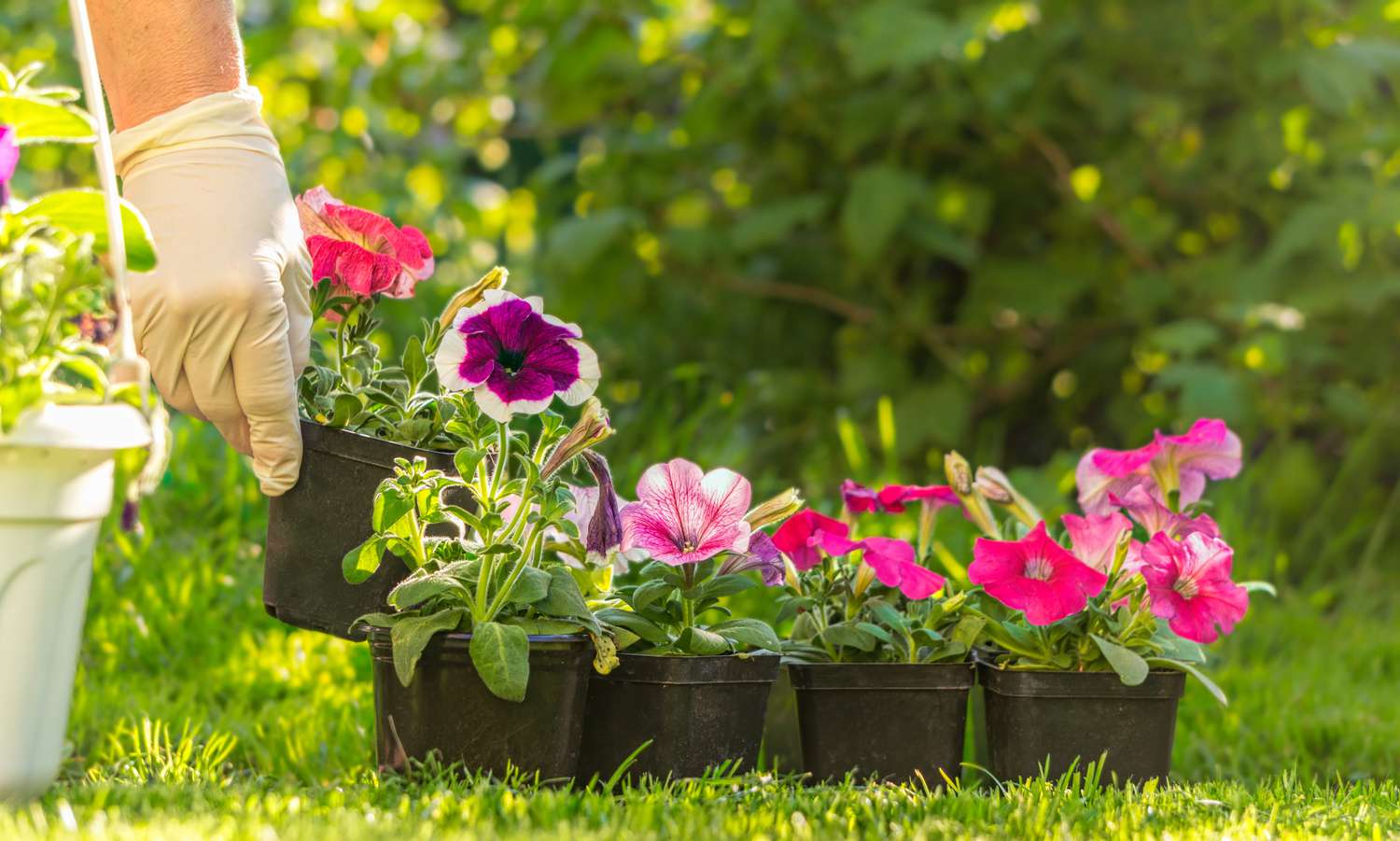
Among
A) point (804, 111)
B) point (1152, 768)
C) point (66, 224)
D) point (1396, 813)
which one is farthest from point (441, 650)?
point (804, 111)

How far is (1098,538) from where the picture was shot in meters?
1.66

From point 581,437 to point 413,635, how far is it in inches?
10.5

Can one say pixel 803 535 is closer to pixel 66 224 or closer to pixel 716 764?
pixel 716 764

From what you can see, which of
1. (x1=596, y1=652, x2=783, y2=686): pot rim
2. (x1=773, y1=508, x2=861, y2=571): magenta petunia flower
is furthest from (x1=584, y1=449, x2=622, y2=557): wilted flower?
(x1=773, y1=508, x2=861, y2=571): magenta petunia flower

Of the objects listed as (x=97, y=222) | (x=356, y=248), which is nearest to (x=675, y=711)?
(x=356, y=248)

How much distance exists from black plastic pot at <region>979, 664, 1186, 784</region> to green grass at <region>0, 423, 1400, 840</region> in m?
0.07

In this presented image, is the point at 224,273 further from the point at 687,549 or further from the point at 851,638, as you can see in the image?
the point at 851,638

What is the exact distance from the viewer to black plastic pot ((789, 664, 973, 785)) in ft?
5.30

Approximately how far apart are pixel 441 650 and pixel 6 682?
41 cm

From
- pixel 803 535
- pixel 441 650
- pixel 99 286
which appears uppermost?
pixel 99 286

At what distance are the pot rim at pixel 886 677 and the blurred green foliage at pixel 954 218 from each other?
1.32 metres

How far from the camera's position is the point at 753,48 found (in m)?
3.21

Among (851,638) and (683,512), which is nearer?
(683,512)

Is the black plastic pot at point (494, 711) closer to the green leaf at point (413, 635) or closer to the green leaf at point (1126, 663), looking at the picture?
the green leaf at point (413, 635)
